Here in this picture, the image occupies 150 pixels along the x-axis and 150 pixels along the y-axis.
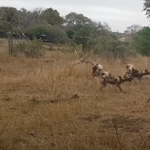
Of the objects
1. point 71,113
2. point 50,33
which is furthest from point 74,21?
point 71,113

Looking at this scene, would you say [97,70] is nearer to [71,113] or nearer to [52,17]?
[71,113]

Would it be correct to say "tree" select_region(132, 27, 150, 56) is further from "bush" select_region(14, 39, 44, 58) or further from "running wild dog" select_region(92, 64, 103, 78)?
"running wild dog" select_region(92, 64, 103, 78)

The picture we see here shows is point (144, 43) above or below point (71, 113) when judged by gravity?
above

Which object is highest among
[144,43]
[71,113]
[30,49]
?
[144,43]

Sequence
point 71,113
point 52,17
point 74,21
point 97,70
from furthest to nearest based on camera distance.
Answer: point 52,17 → point 74,21 → point 97,70 → point 71,113

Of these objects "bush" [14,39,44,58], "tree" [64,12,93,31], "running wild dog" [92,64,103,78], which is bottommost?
"bush" [14,39,44,58]

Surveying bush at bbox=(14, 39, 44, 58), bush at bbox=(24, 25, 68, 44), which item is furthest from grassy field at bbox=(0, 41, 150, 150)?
bush at bbox=(24, 25, 68, 44)

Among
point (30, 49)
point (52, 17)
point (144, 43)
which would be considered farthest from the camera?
point (52, 17)

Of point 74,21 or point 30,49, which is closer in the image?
point 30,49

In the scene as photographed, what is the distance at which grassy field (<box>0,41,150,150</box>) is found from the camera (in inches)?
144

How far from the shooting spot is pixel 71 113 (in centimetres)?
504

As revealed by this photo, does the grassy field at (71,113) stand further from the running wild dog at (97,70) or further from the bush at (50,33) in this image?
the bush at (50,33)

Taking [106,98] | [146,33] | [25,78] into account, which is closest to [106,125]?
[106,98]

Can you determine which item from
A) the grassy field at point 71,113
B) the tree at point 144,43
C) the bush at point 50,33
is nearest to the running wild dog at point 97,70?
the grassy field at point 71,113
